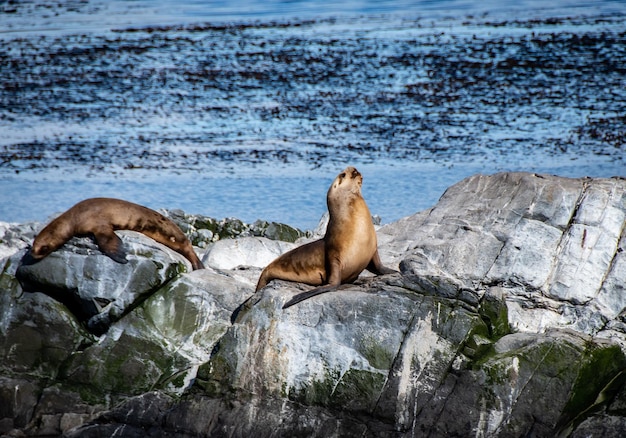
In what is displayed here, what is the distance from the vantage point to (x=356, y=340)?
22.0ft

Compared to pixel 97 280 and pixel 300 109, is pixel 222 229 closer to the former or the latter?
pixel 97 280

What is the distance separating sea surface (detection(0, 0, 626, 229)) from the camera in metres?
14.2

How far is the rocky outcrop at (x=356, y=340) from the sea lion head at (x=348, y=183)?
81cm

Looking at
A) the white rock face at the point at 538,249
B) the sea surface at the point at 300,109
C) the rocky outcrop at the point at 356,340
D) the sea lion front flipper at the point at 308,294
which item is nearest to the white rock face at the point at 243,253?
the rocky outcrop at the point at 356,340

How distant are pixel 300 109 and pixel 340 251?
34.8ft

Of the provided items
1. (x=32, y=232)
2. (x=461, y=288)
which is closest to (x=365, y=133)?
(x=32, y=232)

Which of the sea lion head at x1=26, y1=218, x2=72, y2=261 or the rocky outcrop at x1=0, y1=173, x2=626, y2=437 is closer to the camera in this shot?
the rocky outcrop at x1=0, y1=173, x2=626, y2=437

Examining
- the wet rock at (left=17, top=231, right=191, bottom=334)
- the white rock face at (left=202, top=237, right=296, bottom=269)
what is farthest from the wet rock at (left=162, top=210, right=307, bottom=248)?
the wet rock at (left=17, top=231, right=191, bottom=334)

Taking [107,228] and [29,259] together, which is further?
[107,228]

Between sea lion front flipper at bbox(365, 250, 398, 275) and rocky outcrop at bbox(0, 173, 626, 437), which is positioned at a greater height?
sea lion front flipper at bbox(365, 250, 398, 275)

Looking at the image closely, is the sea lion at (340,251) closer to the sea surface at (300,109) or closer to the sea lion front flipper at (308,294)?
the sea lion front flipper at (308,294)

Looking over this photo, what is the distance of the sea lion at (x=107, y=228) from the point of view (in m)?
7.79

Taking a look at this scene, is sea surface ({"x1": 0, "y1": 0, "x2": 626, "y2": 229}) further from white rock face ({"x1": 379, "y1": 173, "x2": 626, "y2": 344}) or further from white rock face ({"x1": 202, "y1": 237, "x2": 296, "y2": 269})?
white rock face ({"x1": 379, "y1": 173, "x2": 626, "y2": 344})

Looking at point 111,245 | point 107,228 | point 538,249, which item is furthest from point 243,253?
point 538,249
